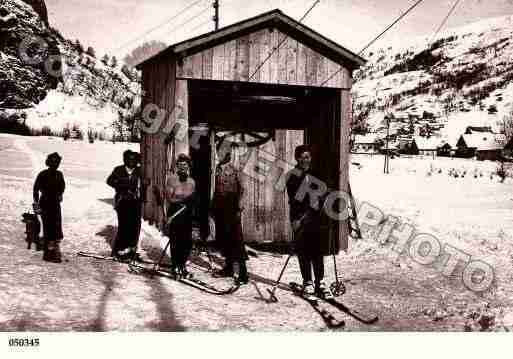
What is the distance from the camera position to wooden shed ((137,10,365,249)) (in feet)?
27.7

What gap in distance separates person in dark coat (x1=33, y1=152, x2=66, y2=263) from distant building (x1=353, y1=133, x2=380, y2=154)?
4211 centimetres

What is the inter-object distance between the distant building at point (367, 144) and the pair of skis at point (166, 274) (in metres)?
41.4

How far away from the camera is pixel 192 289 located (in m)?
6.48

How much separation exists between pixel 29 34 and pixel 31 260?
12.5ft

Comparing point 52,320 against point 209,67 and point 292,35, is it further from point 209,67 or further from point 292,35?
point 292,35

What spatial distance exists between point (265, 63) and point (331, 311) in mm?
4947

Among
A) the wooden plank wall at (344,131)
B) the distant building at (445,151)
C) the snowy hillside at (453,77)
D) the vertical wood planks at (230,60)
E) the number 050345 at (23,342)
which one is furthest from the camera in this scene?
the distant building at (445,151)

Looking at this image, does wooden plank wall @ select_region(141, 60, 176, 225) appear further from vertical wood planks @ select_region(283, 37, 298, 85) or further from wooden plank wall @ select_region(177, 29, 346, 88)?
vertical wood planks @ select_region(283, 37, 298, 85)

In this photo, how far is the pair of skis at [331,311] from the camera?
5.63 meters

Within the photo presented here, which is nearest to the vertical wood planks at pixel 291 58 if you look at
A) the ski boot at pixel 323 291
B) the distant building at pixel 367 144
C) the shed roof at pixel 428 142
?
the ski boot at pixel 323 291

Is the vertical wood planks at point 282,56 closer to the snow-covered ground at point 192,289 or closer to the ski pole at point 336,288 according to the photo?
the snow-covered ground at point 192,289

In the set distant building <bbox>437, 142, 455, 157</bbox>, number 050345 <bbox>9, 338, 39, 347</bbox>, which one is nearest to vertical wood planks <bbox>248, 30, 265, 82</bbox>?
number 050345 <bbox>9, 338, 39, 347</bbox>

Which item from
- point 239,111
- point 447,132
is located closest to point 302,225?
point 239,111

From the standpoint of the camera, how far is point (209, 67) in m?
8.45
